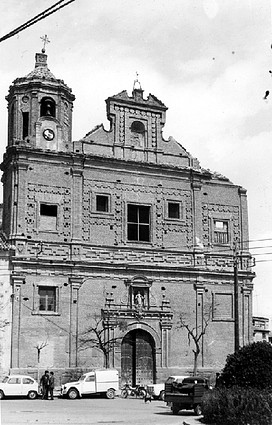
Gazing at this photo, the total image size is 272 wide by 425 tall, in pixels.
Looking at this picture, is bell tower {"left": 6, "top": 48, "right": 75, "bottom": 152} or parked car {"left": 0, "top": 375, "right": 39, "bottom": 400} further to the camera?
bell tower {"left": 6, "top": 48, "right": 75, "bottom": 152}

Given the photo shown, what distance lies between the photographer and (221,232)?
45156 mm

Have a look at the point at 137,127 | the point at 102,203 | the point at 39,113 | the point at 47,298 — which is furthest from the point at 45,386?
the point at 137,127

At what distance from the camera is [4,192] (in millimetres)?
42594

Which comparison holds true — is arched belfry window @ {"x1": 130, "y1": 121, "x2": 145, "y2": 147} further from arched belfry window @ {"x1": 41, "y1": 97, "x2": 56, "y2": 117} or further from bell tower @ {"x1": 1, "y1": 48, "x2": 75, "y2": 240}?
arched belfry window @ {"x1": 41, "y1": 97, "x2": 56, "y2": 117}

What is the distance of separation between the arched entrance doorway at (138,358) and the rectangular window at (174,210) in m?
7.26

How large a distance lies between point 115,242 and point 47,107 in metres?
8.81

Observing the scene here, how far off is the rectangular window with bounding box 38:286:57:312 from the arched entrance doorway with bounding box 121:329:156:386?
471cm

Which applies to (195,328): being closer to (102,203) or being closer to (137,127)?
(102,203)

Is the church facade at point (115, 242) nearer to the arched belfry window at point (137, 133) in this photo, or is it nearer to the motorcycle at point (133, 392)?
the arched belfry window at point (137, 133)

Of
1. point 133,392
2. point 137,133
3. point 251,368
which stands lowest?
point 133,392

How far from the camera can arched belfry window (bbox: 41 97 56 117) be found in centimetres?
4169

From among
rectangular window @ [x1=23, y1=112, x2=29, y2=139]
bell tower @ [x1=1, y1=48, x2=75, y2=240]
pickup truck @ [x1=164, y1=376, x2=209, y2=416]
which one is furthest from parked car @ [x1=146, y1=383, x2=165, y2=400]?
rectangular window @ [x1=23, y1=112, x2=29, y2=139]

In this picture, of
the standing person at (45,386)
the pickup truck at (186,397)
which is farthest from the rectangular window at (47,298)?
the pickup truck at (186,397)

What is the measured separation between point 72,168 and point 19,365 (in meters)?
11.5
